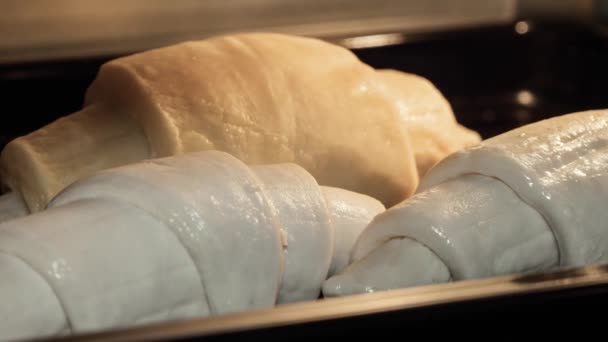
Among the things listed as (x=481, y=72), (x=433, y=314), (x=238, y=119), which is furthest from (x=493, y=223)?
(x=481, y=72)

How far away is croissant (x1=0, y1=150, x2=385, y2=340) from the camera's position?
880 millimetres

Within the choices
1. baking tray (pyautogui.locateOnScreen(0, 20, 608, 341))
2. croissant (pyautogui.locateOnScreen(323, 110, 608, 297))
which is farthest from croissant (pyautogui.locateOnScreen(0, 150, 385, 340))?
baking tray (pyautogui.locateOnScreen(0, 20, 608, 341))

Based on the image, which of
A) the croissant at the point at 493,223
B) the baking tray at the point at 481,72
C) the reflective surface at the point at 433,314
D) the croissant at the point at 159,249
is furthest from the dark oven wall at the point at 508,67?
the reflective surface at the point at 433,314

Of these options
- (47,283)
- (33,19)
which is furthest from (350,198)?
(33,19)

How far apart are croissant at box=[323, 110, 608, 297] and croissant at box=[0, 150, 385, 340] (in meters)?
0.07

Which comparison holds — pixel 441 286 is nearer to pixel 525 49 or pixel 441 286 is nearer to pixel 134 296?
pixel 134 296

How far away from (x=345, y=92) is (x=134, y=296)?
534 mm

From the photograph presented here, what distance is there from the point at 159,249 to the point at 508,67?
1.17 m

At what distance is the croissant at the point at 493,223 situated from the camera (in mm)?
1016

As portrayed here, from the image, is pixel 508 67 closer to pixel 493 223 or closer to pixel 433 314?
pixel 493 223

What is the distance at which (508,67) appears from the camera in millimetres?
1901

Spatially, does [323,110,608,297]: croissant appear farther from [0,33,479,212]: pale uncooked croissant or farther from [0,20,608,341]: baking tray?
[0,20,608,341]: baking tray

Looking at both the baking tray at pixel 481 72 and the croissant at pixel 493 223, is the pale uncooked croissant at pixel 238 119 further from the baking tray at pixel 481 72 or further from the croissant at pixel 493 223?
the baking tray at pixel 481 72

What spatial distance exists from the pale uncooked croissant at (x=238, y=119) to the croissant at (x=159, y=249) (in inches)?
6.6
